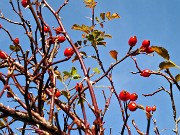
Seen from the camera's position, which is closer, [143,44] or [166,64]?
[166,64]

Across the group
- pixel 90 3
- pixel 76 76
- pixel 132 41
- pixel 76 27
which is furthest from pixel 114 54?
pixel 90 3

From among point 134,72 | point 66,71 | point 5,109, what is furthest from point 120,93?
Answer: point 5,109

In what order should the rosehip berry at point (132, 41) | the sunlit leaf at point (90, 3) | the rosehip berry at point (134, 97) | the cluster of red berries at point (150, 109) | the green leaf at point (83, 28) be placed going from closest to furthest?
the cluster of red berries at point (150, 109), the rosehip berry at point (134, 97), the rosehip berry at point (132, 41), the green leaf at point (83, 28), the sunlit leaf at point (90, 3)

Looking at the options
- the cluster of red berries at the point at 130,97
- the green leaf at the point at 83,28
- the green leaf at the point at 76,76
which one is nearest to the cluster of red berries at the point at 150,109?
the cluster of red berries at the point at 130,97

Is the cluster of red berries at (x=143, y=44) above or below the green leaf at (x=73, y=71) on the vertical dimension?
above

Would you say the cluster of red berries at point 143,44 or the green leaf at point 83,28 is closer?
the cluster of red berries at point 143,44

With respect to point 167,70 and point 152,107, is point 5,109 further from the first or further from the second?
point 152,107

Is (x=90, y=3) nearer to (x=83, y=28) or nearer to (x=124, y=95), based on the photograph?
(x=83, y=28)

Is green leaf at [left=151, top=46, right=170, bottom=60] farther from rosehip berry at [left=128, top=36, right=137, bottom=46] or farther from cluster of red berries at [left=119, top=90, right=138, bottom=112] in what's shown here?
rosehip berry at [left=128, top=36, right=137, bottom=46]

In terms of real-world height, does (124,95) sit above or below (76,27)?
below

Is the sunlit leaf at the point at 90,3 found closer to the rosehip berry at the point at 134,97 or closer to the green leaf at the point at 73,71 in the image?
the green leaf at the point at 73,71

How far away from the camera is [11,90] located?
2762mm

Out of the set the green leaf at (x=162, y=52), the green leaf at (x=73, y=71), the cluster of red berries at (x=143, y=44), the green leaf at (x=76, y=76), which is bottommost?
the green leaf at (x=162, y=52)

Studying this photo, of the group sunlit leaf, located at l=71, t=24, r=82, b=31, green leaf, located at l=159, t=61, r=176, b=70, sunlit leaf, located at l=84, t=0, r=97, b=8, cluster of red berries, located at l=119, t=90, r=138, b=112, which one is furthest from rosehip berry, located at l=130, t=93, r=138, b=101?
sunlit leaf, located at l=84, t=0, r=97, b=8
